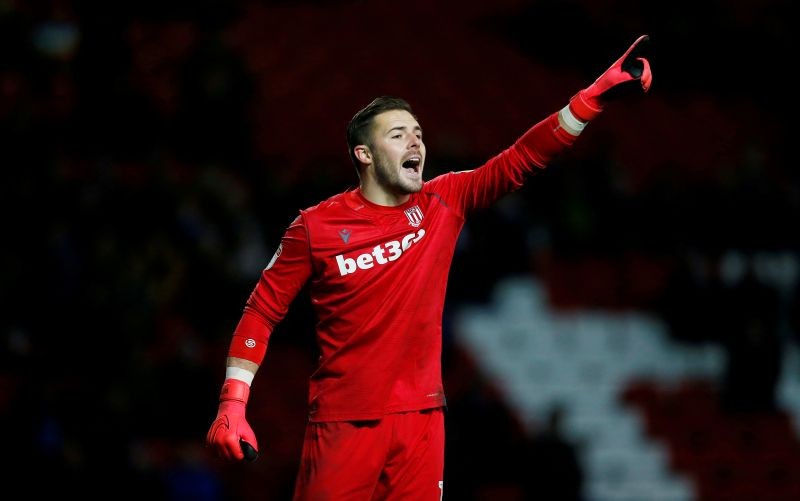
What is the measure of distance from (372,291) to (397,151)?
1.87 feet

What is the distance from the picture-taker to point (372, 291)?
5043 millimetres

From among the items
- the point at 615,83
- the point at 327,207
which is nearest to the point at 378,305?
the point at 327,207

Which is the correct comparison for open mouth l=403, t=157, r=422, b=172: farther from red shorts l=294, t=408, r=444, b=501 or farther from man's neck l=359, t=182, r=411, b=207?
red shorts l=294, t=408, r=444, b=501

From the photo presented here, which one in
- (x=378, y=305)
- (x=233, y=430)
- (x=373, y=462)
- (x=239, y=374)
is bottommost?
(x=373, y=462)

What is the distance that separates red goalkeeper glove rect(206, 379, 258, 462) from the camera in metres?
4.87

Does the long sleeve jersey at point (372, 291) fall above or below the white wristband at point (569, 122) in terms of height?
below

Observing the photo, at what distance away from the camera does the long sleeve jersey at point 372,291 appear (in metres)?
5.00

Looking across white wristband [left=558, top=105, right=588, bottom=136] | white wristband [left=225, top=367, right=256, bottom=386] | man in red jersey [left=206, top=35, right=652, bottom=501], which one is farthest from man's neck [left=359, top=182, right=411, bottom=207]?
white wristband [left=225, top=367, right=256, bottom=386]

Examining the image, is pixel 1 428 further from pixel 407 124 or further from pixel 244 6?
pixel 244 6

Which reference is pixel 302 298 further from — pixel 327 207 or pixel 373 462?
pixel 373 462

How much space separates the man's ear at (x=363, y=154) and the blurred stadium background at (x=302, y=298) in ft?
15.8

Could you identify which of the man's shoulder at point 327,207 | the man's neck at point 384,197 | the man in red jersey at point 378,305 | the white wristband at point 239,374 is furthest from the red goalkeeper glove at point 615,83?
the white wristband at point 239,374

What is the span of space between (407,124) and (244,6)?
11.3 metres

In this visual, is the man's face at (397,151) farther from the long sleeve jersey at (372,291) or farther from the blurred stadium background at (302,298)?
the blurred stadium background at (302,298)
